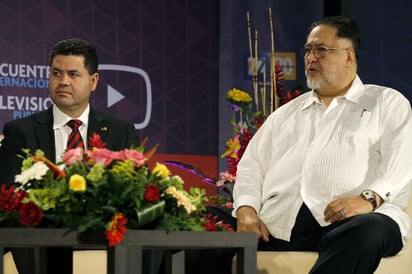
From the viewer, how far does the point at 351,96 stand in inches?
137

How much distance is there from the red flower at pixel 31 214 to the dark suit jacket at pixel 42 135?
128 centimetres

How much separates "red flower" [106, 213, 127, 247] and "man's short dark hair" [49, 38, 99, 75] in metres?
1.63

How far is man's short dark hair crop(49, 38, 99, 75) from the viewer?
3.77 metres

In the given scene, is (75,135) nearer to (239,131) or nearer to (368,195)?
(239,131)

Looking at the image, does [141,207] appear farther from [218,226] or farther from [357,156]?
[357,156]

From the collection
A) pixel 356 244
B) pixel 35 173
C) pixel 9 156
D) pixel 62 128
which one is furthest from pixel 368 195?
pixel 9 156

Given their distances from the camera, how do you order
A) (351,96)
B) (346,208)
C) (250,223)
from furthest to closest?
1. (351,96)
2. (250,223)
3. (346,208)

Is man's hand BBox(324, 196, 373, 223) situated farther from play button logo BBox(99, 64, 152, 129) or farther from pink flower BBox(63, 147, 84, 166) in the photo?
play button logo BBox(99, 64, 152, 129)

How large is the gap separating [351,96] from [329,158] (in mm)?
320

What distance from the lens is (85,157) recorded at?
2.48 meters

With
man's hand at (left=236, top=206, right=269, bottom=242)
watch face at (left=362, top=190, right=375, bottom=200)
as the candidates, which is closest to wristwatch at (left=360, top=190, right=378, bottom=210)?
watch face at (left=362, top=190, right=375, bottom=200)

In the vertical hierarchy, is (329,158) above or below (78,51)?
below

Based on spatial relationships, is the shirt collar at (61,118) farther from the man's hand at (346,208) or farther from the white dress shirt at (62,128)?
the man's hand at (346,208)

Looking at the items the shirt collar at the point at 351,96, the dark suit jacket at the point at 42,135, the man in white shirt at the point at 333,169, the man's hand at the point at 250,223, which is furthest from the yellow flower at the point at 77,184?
the shirt collar at the point at 351,96
